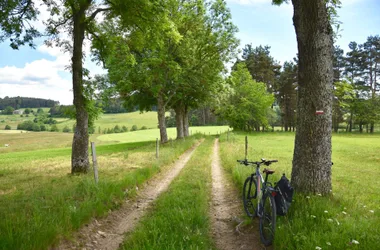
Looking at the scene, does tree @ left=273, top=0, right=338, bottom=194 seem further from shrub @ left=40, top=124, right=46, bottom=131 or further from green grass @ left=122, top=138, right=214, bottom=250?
shrub @ left=40, top=124, right=46, bottom=131

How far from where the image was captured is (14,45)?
1202 centimetres

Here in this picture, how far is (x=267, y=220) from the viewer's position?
5227 mm

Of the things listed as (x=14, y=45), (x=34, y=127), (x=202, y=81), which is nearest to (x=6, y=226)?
(x=14, y=45)

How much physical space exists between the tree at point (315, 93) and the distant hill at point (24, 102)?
14863 cm

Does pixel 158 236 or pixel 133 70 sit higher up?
pixel 133 70

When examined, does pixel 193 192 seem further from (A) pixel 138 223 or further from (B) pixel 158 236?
(B) pixel 158 236

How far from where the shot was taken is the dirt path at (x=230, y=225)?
5425 millimetres

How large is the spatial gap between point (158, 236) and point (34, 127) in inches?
4046

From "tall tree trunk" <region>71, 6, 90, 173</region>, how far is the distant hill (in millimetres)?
139170

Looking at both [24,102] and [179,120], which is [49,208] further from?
[24,102]

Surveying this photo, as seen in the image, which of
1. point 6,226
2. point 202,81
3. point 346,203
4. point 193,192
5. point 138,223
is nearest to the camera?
point 6,226

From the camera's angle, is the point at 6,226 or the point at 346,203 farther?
the point at 346,203

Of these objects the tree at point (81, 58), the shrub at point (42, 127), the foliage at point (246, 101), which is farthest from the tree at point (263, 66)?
the shrub at point (42, 127)

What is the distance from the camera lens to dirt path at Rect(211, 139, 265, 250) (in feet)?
17.8
